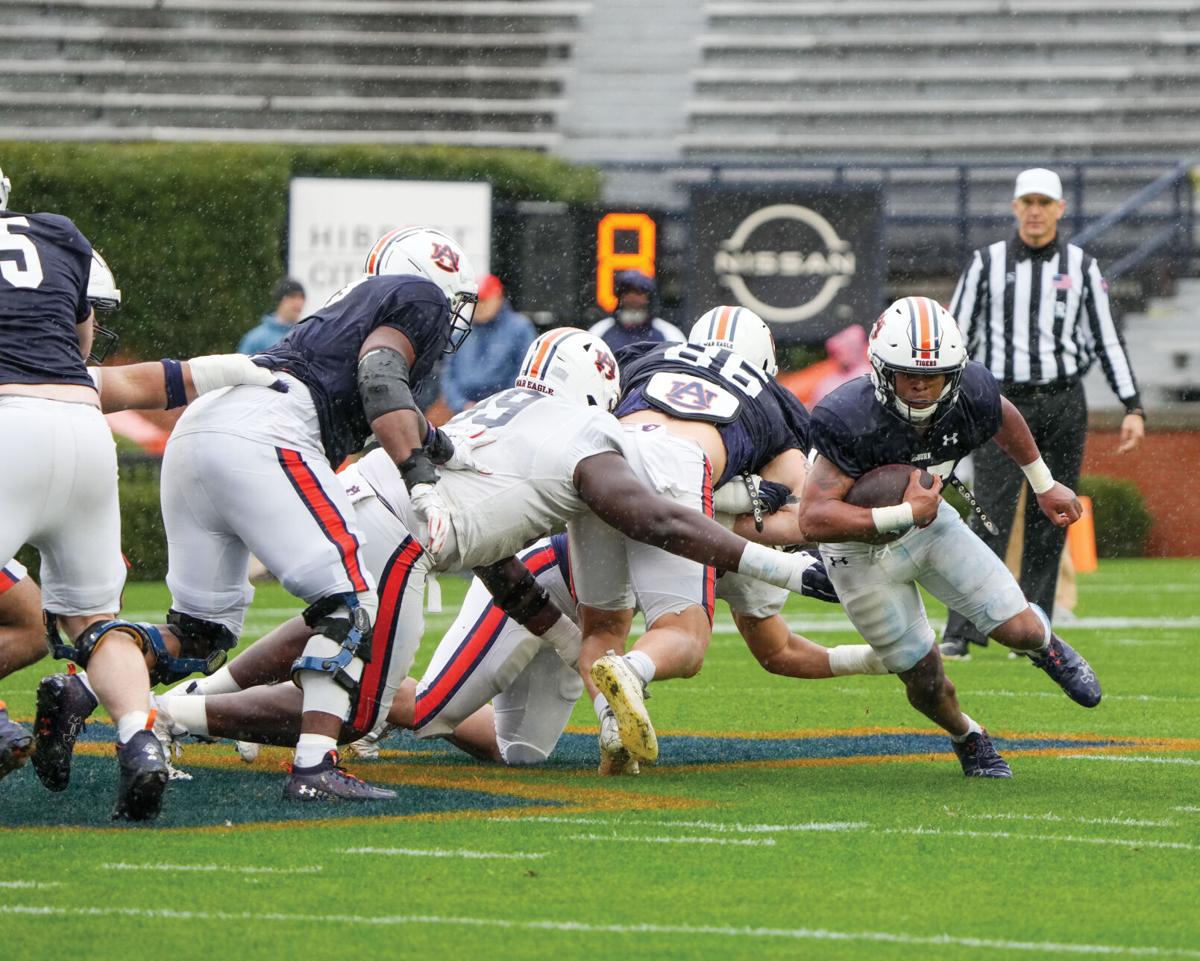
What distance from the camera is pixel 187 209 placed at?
1658 cm

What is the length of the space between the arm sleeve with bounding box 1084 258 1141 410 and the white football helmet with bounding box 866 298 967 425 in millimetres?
3352

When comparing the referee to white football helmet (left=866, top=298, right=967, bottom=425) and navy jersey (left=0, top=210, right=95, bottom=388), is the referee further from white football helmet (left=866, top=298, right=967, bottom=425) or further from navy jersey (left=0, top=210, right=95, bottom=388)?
navy jersey (left=0, top=210, right=95, bottom=388)

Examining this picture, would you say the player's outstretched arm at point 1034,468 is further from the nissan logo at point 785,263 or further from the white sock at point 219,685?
the nissan logo at point 785,263

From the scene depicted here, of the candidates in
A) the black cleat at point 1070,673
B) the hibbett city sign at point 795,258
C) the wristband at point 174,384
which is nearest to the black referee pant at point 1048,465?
the black cleat at point 1070,673

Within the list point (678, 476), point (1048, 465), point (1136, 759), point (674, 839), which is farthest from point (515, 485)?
point (1048, 465)

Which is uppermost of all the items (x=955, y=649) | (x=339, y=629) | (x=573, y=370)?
(x=573, y=370)

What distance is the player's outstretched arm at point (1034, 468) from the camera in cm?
555

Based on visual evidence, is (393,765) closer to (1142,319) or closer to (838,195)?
(838,195)

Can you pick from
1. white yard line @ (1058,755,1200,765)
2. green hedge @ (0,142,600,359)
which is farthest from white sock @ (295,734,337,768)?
green hedge @ (0,142,600,359)

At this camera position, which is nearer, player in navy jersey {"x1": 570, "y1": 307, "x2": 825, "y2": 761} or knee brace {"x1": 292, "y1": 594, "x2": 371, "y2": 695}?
knee brace {"x1": 292, "y1": 594, "x2": 371, "y2": 695}

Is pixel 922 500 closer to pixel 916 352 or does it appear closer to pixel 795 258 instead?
pixel 916 352

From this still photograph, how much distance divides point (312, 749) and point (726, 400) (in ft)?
5.55

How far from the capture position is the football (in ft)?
16.6

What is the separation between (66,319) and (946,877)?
87.6 inches
